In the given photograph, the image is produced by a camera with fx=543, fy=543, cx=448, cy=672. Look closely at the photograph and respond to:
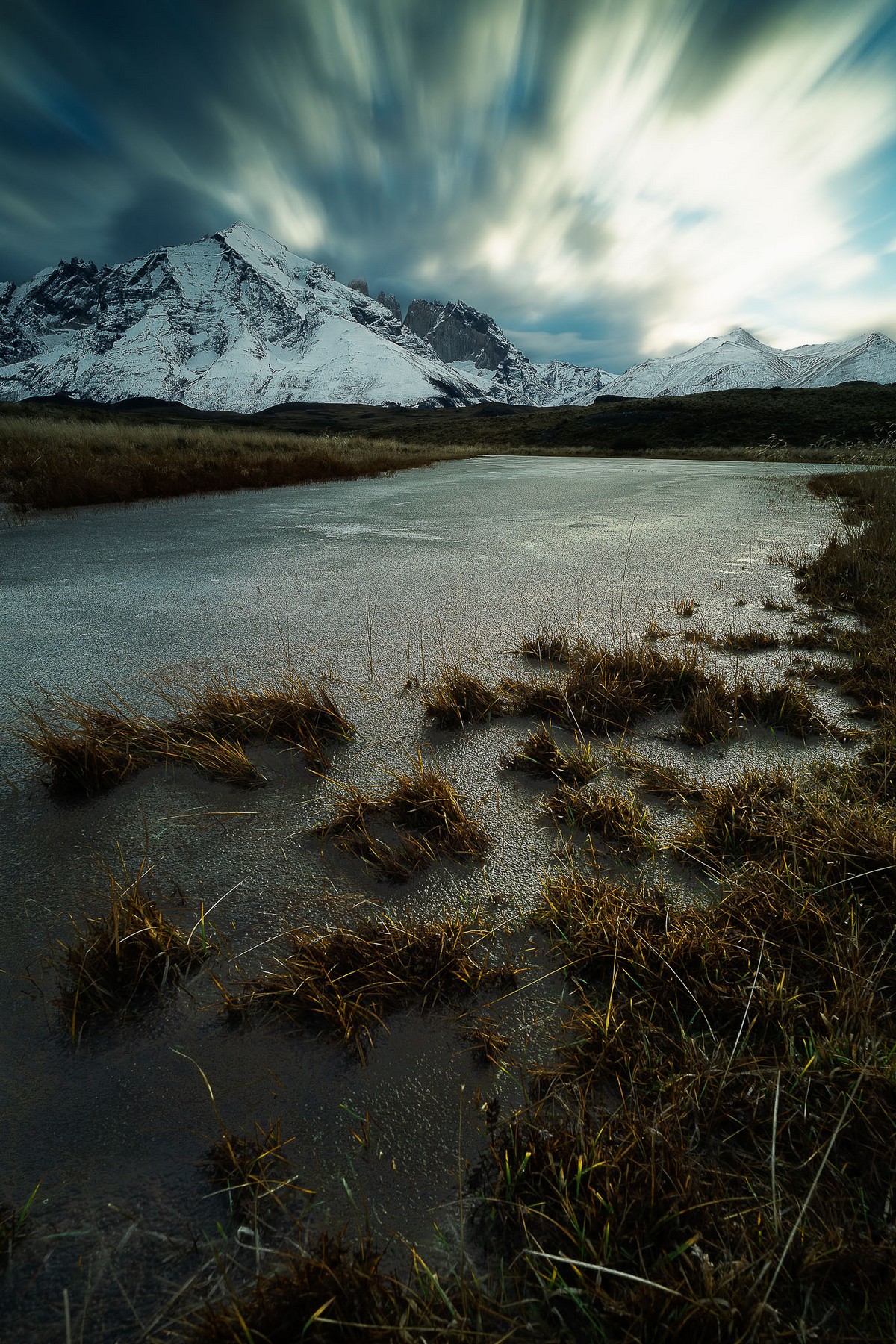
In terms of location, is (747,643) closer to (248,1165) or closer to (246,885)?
(246,885)

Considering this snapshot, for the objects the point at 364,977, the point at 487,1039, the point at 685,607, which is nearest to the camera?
Answer: the point at 487,1039

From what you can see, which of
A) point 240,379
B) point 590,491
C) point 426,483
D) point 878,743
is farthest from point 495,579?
point 240,379

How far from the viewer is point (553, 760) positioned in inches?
70.2

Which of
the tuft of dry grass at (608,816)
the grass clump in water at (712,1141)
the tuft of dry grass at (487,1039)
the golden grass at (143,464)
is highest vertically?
the golden grass at (143,464)

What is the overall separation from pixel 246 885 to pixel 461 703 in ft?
3.45

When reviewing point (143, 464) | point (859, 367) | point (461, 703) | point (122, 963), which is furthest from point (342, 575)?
point (859, 367)

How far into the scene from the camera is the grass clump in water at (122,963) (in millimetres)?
1084

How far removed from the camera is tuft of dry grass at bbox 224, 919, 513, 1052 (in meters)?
1.07

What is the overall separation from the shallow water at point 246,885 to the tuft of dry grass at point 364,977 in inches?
1.8

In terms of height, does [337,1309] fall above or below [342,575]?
below

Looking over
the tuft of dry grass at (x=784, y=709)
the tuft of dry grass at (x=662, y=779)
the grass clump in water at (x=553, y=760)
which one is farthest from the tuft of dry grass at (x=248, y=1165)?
the tuft of dry grass at (x=784, y=709)

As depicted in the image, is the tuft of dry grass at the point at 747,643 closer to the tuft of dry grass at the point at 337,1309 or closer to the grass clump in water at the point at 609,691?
the grass clump in water at the point at 609,691

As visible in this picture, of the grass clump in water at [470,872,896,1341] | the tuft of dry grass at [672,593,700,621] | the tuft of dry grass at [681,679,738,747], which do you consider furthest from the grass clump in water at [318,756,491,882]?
the tuft of dry grass at [672,593,700,621]

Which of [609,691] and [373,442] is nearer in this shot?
[609,691]
